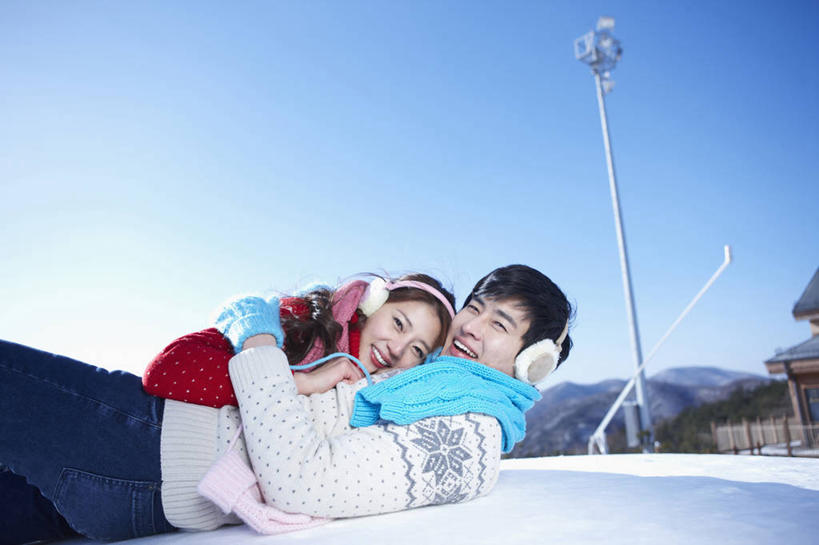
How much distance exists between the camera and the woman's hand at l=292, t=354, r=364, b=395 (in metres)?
1.74

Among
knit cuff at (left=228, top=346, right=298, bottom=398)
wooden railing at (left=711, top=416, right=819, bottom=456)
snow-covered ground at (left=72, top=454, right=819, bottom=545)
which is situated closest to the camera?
snow-covered ground at (left=72, top=454, right=819, bottom=545)

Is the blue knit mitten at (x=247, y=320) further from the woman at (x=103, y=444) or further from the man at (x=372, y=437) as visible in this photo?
the man at (x=372, y=437)

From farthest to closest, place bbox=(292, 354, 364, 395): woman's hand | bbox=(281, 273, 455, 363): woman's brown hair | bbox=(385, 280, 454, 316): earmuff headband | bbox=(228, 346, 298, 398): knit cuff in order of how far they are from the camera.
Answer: bbox=(385, 280, 454, 316): earmuff headband < bbox=(281, 273, 455, 363): woman's brown hair < bbox=(292, 354, 364, 395): woman's hand < bbox=(228, 346, 298, 398): knit cuff

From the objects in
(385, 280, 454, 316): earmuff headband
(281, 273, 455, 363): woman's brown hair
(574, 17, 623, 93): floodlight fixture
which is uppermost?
(574, 17, 623, 93): floodlight fixture

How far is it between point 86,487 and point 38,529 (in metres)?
0.41

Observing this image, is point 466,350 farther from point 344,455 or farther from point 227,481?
point 227,481

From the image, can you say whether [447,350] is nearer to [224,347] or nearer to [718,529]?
[224,347]

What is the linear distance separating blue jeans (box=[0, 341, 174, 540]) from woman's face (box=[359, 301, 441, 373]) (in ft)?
2.76

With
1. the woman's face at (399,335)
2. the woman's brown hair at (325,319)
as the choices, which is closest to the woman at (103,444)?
the woman's brown hair at (325,319)

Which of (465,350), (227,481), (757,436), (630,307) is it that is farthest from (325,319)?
(757,436)

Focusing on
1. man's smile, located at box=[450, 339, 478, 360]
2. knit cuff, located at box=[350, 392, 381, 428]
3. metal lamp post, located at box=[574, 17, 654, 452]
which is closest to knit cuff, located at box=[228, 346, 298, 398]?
knit cuff, located at box=[350, 392, 381, 428]

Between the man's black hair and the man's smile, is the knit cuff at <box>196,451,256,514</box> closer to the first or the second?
the man's smile

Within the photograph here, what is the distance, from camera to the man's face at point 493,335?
2.03 metres

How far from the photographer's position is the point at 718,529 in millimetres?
1247
